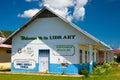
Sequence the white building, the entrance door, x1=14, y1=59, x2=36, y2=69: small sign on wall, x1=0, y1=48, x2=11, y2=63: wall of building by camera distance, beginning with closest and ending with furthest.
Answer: the white building → the entrance door → x1=14, y1=59, x2=36, y2=69: small sign on wall → x1=0, y1=48, x2=11, y2=63: wall of building

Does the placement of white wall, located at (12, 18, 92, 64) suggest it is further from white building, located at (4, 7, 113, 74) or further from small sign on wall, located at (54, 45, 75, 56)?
small sign on wall, located at (54, 45, 75, 56)

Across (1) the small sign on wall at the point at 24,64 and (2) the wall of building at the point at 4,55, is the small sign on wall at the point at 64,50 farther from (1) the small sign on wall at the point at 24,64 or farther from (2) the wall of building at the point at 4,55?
(2) the wall of building at the point at 4,55

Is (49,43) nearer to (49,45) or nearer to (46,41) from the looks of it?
(49,45)

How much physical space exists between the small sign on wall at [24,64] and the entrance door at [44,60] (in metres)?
0.76

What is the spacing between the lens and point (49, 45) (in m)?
28.1

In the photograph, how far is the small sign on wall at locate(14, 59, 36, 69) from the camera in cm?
2889

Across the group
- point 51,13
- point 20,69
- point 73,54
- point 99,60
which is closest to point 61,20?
point 51,13

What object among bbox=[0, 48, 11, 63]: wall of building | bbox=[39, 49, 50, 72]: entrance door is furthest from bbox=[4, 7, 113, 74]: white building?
bbox=[0, 48, 11, 63]: wall of building

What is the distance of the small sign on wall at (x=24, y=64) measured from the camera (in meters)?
28.9

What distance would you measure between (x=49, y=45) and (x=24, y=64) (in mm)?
3295

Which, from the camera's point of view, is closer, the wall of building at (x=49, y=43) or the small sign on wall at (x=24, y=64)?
the wall of building at (x=49, y=43)

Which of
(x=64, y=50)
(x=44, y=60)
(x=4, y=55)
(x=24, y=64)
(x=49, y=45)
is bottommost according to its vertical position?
(x=24, y=64)

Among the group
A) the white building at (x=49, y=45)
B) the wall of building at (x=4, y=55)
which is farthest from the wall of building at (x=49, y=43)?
the wall of building at (x=4, y=55)

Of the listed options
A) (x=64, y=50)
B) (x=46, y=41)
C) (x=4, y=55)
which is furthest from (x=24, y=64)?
(x=4, y=55)
